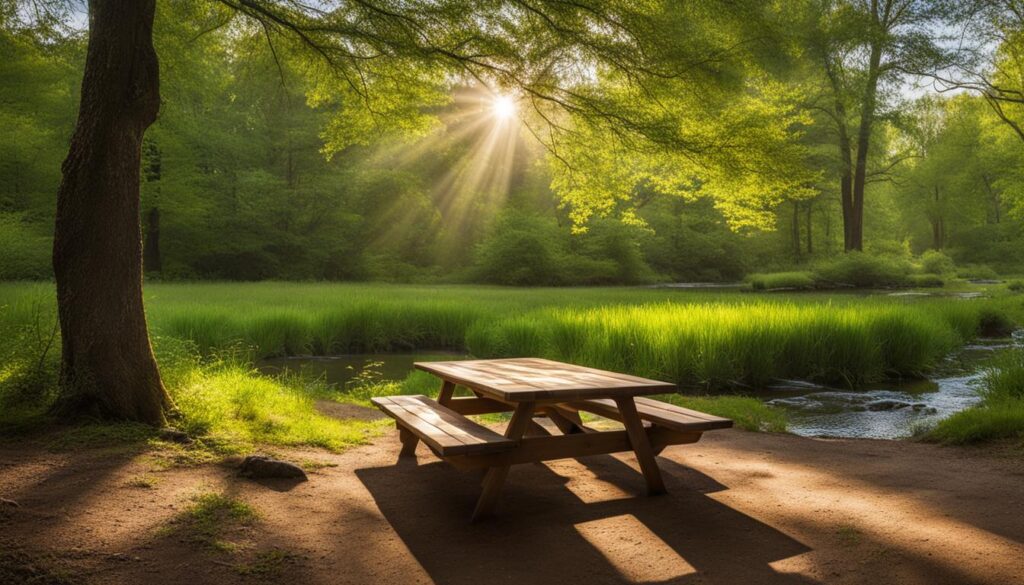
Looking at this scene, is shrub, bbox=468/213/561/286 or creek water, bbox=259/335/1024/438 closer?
creek water, bbox=259/335/1024/438

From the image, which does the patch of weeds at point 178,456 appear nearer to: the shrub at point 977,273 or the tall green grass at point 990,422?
the tall green grass at point 990,422

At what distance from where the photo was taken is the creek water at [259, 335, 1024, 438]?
7449 mm

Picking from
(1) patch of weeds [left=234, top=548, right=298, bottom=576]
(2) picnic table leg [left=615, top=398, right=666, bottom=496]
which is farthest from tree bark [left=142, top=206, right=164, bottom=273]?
(2) picnic table leg [left=615, top=398, right=666, bottom=496]

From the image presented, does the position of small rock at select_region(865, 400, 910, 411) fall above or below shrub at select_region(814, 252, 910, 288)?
below

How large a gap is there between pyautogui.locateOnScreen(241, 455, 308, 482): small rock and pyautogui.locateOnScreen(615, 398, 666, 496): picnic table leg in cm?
226

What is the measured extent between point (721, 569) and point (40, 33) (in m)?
9.23

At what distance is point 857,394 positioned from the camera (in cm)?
933

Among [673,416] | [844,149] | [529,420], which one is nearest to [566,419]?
[529,420]

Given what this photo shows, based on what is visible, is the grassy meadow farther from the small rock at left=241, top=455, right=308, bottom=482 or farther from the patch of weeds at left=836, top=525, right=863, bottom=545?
the patch of weeds at left=836, top=525, right=863, bottom=545

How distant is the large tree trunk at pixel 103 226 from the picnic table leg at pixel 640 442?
3.74 metres

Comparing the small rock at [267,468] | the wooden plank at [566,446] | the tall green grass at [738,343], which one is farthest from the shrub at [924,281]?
the small rock at [267,468]

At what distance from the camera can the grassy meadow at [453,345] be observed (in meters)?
5.75

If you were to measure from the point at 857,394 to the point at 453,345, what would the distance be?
790 cm

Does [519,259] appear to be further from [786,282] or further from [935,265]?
[935,265]
